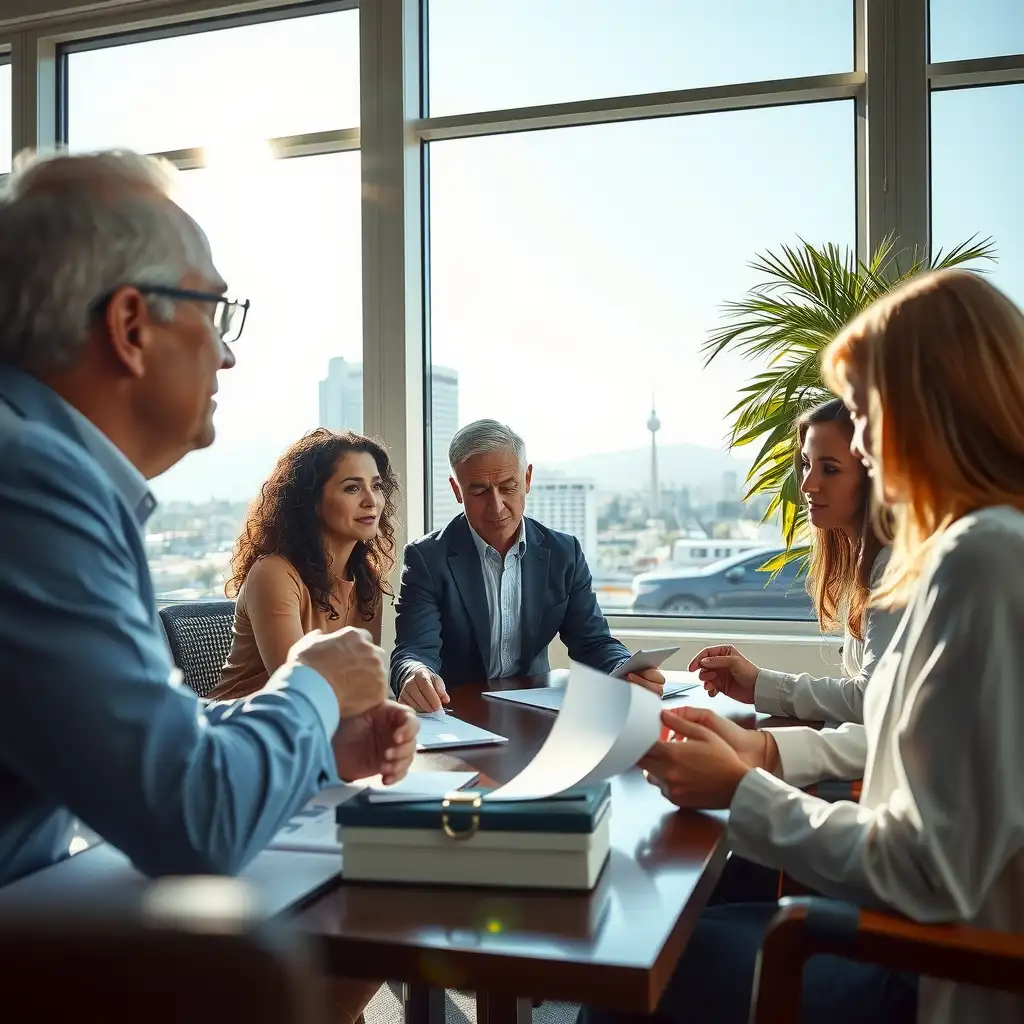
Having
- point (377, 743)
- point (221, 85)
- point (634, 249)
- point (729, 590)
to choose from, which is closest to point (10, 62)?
point (221, 85)

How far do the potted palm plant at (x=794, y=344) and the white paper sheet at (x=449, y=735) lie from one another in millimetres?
1764

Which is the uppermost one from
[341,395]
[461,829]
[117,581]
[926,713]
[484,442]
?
[341,395]

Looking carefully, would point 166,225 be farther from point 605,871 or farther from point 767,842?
point 767,842

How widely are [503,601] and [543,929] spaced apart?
6.77 feet

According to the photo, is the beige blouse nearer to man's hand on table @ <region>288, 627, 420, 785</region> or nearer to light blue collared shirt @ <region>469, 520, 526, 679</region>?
light blue collared shirt @ <region>469, 520, 526, 679</region>

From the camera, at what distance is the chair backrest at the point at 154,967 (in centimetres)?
37

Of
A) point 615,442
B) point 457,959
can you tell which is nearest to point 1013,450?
point 457,959

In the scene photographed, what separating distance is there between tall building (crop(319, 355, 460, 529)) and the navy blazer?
1.43 m

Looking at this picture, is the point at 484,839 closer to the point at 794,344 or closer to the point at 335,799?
the point at 335,799

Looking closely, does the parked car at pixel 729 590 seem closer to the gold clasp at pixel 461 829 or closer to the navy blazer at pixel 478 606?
the navy blazer at pixel 478 606

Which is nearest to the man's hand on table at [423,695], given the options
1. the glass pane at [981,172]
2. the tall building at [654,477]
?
the tall building at [654,477]

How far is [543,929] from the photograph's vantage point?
924 millimetres

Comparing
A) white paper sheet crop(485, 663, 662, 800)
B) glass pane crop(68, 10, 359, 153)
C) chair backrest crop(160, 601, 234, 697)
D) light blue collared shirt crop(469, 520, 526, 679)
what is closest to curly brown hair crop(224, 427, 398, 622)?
chair backrest crop(160, 601, 234, 697)

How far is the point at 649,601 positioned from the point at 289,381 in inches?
74.1
